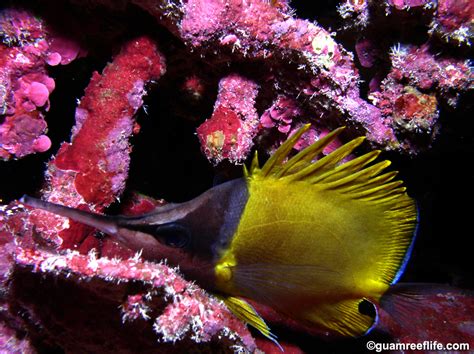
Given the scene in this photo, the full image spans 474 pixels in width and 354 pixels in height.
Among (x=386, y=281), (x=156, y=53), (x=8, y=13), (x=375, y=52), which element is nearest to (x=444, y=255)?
(x=386, y=281)

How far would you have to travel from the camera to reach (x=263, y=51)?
2674 mm

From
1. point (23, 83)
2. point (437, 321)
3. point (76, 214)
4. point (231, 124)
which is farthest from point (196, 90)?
point (437, 321)

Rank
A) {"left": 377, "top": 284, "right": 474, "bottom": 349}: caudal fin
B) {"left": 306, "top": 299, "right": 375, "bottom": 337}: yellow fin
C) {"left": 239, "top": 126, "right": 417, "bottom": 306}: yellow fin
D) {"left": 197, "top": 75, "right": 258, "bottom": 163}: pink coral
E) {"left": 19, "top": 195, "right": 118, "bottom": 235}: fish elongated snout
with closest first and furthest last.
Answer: {"left": 19, "top": 195, "right": 118, "bottom": 235}: fish elongated snout, {"left": 239, "top": 126, "right": 417, "bottom": 306}: yellow fin, {"left": 306, "top": 299, "right": 375, "bottom": 337}: yellow fin, {"left": 197, "top": 75, "right": 258, "bottom": 163}: pink coral, {"left": 377, "top": 284, "right": 474, "bottom": 349}: caudal fin

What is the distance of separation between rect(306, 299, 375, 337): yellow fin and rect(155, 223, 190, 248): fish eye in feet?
3.51

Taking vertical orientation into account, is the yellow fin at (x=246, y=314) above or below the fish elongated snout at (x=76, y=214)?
below

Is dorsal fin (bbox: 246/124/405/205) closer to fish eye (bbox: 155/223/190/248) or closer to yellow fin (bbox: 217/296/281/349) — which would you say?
fish eye (bbox: 155/223/190/248)

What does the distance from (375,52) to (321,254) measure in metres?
1.81

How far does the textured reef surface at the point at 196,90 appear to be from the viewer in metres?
2.27

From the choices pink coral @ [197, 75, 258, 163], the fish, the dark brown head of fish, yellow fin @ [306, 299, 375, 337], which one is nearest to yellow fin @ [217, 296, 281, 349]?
the fish

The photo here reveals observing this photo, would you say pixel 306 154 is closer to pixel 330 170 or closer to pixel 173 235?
pixel 330 170

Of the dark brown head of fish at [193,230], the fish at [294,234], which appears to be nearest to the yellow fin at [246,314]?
the fish at [294,234]

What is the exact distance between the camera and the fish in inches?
84.0

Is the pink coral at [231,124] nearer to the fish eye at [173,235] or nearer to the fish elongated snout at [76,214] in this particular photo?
the fish eye at [173,235]

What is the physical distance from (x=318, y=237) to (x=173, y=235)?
91cm
